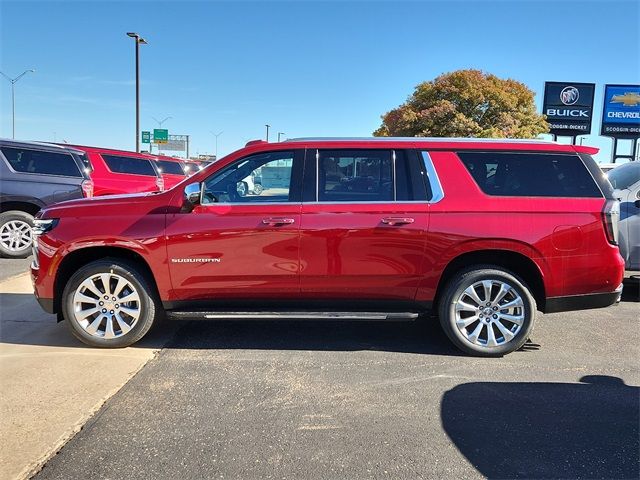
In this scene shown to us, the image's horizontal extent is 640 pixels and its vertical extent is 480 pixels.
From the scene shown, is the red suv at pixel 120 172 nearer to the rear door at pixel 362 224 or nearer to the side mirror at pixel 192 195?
the side mirror at pixel 192 195

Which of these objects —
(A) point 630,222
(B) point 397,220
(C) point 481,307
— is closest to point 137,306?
(B) point 397,220

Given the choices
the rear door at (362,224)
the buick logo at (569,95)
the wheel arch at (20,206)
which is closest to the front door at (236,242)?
the rear door at (362,224)

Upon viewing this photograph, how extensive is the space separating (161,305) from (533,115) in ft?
91.2

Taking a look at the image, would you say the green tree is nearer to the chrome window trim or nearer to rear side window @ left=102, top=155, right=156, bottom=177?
rear side window @ left=102, top=155, right=156, bottom=177

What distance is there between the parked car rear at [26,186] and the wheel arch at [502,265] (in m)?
7.41

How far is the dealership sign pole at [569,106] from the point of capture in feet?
90.2

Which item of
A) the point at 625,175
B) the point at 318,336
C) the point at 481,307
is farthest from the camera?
the point at 625,175

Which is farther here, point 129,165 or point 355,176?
point 129,165

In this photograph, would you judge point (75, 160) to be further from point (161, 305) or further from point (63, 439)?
point (63, 439)

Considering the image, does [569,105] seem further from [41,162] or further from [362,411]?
[362,411]

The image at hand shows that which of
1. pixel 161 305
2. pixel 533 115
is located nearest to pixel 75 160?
pixel 161 305

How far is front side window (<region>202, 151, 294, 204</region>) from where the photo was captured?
4.38 m

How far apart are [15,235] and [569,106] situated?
28.3 metres

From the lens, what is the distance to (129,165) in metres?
12.5
